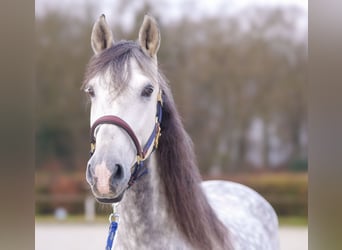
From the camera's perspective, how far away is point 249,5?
9641 mm

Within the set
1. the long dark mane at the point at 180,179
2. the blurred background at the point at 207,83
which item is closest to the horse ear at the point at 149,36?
the long dark mane at the point at 180,179

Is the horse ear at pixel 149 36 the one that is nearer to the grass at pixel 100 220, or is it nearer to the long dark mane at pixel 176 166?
the long dark mane at pixel 176 166

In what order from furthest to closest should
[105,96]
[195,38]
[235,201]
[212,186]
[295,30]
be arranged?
[195,38] < [295,30] < [212,186] < [235,201] < [105,96]

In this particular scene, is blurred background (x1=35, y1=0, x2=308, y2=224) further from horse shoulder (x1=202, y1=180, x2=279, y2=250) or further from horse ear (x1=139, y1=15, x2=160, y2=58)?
horse ear (x1=139, y1=15, x2=160, y2=58)

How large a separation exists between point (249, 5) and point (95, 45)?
846cm

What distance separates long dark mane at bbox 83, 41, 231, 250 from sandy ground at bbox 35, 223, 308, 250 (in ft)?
13.3

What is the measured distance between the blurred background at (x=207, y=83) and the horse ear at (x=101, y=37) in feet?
24.7

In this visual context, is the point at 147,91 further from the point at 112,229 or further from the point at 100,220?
the point at 100,220

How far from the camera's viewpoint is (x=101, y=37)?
5.09ft

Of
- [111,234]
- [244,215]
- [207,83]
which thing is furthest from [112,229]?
[207,83]

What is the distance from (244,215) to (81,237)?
4544mm

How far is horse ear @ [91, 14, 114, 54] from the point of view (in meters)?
1.53

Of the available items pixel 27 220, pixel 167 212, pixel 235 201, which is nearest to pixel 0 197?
pixel 27 220

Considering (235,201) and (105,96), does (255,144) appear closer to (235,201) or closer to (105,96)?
(235,201)
